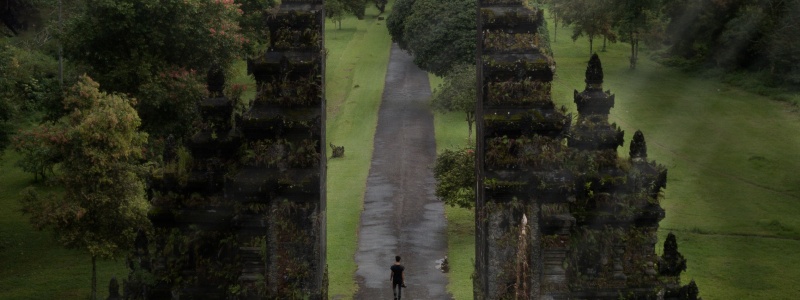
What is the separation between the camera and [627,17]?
6550 centimetres

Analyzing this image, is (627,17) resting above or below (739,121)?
above

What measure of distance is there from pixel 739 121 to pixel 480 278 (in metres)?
38.0

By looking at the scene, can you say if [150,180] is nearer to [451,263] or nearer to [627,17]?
[451,263]

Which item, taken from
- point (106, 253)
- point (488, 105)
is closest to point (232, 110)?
point (488, 105)

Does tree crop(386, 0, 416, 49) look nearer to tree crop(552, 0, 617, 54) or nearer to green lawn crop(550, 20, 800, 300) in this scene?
green lawn crop(550, 20, 800, 300)

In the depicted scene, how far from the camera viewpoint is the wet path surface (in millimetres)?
31922

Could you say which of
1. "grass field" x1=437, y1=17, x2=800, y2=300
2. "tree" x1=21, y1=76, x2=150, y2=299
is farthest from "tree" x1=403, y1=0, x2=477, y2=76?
"tree" x1=21, y1=76, x2=150, y2=299

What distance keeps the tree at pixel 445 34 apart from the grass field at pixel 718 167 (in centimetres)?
352

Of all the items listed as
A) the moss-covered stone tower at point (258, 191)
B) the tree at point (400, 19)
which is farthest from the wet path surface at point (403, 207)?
the moss-covered stone tower at point (258, 191)

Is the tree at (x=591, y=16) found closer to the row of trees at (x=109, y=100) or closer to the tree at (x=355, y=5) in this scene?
the tree at (x=355, y=5)

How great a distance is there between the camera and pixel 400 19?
6662cm

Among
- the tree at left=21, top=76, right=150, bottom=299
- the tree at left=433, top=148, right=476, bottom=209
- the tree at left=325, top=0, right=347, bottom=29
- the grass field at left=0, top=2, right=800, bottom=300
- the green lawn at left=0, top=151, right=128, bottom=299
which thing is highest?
the tree at left=325, top=0, right=347, bottom=29

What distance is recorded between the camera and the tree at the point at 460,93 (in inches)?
2024

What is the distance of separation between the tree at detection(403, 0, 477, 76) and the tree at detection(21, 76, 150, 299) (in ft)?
90.9
